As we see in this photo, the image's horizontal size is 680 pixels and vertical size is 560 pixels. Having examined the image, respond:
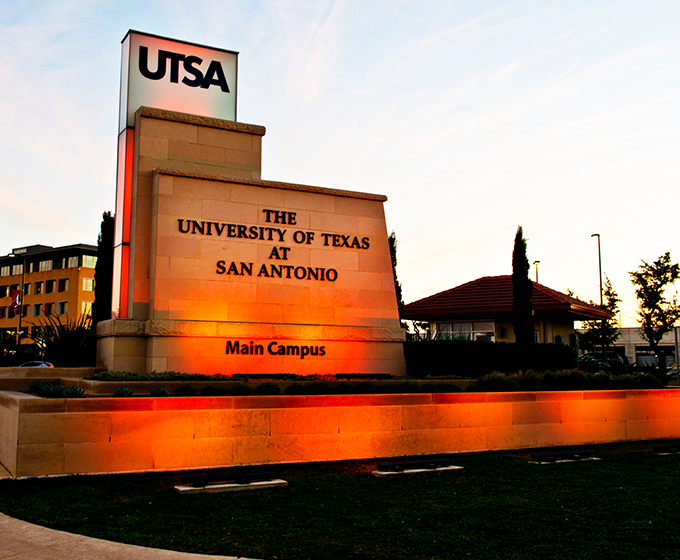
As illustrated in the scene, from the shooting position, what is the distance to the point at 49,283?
94312mm

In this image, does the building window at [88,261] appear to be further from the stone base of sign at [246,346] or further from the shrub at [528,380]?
the shrub at [528,380]

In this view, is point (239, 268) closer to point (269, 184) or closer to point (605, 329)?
point (269, 184)

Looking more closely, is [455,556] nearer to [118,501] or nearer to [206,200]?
[118,501]

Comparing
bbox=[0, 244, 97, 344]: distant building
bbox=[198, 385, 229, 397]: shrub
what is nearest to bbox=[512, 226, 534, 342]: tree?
bbox=[198, 385, 229, 397]: shrub

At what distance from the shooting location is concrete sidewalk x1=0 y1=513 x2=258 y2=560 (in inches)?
220

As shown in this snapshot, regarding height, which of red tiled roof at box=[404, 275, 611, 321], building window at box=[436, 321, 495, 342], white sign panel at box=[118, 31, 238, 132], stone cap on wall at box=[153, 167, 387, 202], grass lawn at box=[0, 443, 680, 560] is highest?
white sign panel at box=[118, 31, 238, 132]

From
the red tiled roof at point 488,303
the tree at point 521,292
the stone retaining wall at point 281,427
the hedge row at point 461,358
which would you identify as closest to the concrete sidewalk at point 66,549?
the stone retaining wall at point 281,427

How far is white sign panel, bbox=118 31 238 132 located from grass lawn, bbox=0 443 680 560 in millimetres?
11494

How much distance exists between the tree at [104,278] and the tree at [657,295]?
110 ft

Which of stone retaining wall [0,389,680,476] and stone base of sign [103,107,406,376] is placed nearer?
stone retaining wall [0,389,680,476]

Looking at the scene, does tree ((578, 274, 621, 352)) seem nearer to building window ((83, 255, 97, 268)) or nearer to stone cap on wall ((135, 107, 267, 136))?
stone cap on wall ((135, 107, 267, 136))

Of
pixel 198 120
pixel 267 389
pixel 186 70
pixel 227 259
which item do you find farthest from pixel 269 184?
pixel 267 389

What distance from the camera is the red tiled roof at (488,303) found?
32.3 meters

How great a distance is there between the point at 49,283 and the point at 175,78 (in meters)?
84.7
